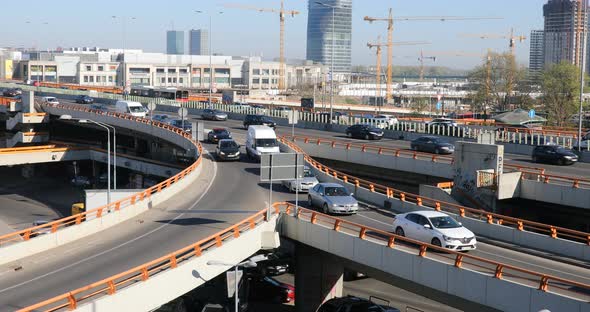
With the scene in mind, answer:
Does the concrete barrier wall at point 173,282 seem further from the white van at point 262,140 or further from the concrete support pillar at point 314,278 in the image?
the white van at point 262,140

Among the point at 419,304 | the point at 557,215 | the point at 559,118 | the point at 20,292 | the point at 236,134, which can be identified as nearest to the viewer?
the point at 20,292

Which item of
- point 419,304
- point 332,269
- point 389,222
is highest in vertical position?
point 389,222

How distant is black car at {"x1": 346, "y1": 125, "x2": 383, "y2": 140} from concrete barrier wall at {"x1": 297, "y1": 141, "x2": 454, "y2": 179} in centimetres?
843

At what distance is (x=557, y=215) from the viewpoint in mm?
37438

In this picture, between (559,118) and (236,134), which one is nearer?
(236,134)

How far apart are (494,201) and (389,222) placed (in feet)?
30.4

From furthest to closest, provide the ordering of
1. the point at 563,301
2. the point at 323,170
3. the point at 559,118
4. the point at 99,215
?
the point at 559,118 < the point at 323,170 < the point at 99,215 < the point at 563,301

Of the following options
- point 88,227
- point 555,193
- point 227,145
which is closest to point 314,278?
point 88,227

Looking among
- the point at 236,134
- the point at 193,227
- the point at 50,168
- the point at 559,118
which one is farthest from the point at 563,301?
the point at 559,118

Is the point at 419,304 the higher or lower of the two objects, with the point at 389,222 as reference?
lower

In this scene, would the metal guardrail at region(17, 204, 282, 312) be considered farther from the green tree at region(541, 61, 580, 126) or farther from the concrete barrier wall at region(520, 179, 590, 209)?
the green tree at region(541, 61, 580, 126)

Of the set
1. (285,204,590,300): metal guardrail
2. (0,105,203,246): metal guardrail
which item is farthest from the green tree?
(285,204,590,300): metal guardrail

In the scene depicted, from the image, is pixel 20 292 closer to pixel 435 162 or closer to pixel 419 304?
pixel 419 304

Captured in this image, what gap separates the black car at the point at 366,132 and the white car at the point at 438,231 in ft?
112
